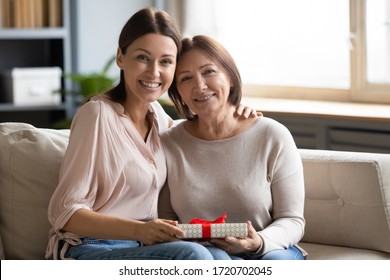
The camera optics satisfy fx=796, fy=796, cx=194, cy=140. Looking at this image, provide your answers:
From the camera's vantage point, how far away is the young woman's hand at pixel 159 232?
6.41ft

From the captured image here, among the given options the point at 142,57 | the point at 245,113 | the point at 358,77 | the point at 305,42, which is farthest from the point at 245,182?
the point at 305,42

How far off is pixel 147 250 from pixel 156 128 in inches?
18.7

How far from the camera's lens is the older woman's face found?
7.34ft

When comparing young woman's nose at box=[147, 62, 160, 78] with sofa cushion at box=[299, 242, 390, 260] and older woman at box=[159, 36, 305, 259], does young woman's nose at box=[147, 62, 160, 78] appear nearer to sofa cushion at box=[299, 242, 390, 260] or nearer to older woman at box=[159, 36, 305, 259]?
older woman at box=[159, 36, 305, 259]

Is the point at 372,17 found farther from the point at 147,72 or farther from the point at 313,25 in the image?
the point at 147,72

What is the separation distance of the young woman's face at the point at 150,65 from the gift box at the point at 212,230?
0.42 m

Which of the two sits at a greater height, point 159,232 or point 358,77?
point 358,77

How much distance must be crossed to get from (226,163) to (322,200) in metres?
0.36

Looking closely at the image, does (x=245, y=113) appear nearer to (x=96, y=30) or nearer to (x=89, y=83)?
(x=89, y=83)

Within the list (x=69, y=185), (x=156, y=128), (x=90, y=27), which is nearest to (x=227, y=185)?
(x=156, y=128)

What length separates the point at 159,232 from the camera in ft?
6.46

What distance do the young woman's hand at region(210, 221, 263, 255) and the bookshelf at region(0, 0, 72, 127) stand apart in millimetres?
2707

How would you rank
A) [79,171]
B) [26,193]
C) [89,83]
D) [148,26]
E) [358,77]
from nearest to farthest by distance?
[79,171] → [148,26] → [26,193] → [358,77] → [89,83]

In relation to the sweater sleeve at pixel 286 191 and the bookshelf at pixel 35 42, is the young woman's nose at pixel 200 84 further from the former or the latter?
the bookshelf at pixel 35 42
